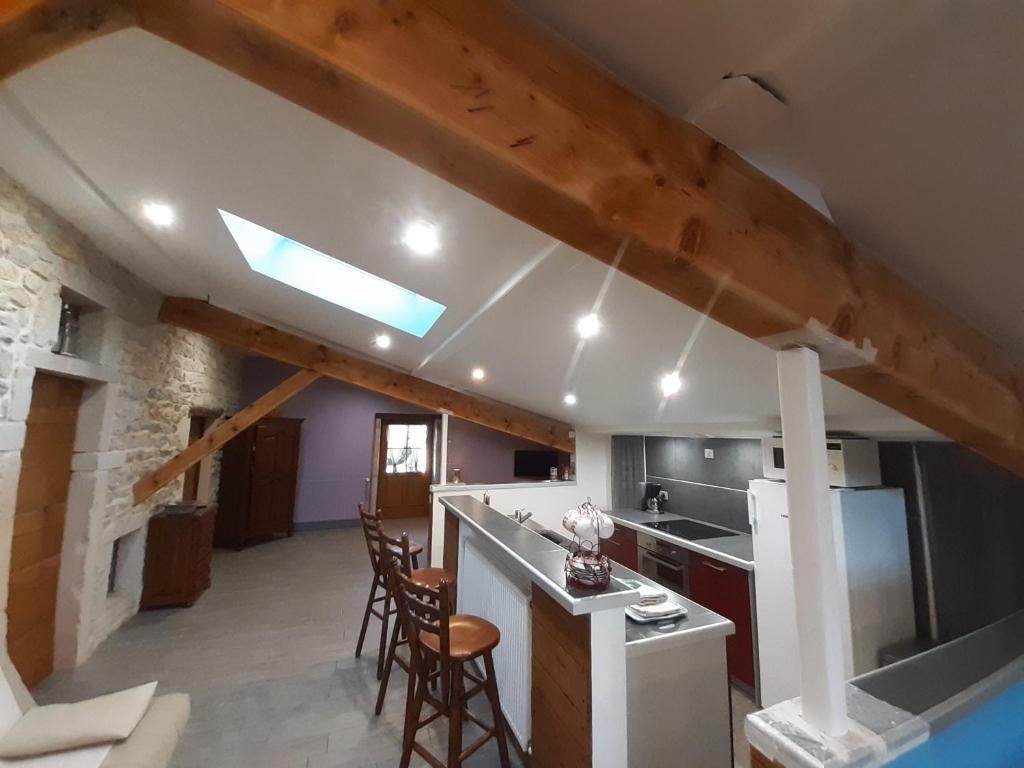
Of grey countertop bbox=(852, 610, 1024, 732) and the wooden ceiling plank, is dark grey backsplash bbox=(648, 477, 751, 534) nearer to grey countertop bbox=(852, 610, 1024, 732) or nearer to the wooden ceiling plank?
grey countertop bbox=(852, 610, 1024, 732)

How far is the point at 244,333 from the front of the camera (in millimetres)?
3955

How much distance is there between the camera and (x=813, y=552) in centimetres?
115

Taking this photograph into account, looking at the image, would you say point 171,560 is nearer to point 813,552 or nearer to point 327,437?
point 327,437

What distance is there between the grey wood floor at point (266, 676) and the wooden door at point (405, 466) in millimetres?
3020

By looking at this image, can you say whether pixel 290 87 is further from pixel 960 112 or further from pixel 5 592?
pixel 5 592

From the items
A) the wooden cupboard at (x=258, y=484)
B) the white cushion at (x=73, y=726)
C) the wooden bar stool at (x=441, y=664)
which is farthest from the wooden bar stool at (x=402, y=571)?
the wooden cupboard at (x=258, y=484)

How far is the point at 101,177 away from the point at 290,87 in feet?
6.07

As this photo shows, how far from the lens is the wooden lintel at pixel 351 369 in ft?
12.5

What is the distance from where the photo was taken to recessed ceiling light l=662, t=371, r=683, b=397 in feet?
7.79

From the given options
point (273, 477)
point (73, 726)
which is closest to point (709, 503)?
point (73, 726)

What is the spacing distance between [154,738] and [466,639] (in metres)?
1.19

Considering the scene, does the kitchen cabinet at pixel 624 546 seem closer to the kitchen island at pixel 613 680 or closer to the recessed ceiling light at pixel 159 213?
the kitchen island at pixel 613 680

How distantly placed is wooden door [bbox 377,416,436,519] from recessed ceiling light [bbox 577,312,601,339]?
570 centimetres

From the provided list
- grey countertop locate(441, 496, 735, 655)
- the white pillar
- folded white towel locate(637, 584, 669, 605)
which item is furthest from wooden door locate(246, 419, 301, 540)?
the white pillar
